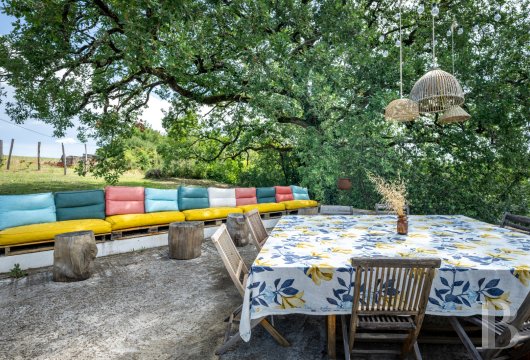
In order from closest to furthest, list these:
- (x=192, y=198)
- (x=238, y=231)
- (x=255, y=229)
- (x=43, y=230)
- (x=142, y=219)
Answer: (x=255, y=229)
(x=43, y=230)
(x=142, y=219)
(x=238, y=231)
(x=192, y=198)

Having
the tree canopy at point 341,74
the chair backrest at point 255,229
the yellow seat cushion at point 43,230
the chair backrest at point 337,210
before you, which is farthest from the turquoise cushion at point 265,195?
the chair backrest at point 255,229

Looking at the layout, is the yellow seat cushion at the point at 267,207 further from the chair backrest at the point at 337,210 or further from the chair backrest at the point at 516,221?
the chair backrest at the point at 516,221

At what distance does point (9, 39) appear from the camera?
6746 mm

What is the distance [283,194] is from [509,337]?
634 cm

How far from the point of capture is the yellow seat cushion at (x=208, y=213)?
5.77 metres

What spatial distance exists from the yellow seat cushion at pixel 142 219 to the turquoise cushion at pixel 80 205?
0.25 meters

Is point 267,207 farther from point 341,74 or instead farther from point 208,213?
point 341,74

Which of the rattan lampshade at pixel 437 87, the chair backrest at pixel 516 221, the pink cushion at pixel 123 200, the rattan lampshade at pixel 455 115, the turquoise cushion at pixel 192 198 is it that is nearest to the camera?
the rattan lampshade at pixel 437 87

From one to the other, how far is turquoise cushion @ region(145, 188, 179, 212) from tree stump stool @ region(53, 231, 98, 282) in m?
1.83

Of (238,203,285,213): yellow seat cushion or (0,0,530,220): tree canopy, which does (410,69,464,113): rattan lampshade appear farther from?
(238,203,285,213): yellow seat cushion

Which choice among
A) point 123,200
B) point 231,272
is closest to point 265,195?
point 123,200

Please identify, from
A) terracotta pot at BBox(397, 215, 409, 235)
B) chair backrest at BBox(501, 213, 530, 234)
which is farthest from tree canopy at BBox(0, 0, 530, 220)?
→ terracotta pot at BBox(397, 215, 409, 235)

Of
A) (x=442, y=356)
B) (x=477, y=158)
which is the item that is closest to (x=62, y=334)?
(x=442, y=356)

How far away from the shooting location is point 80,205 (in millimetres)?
4809
